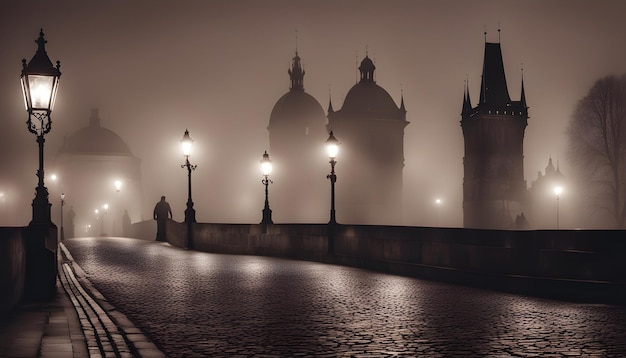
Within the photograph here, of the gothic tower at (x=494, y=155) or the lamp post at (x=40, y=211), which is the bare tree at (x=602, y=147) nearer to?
the gothic tower at (x=494, y=155)

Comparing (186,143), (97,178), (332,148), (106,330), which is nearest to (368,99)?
(97,178)

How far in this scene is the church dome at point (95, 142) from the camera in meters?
159

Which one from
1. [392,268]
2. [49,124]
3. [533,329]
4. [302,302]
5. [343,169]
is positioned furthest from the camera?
[343,169]

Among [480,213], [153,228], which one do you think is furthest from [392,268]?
[480,213]

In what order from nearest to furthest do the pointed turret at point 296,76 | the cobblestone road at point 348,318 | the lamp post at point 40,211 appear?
the cobblestone road at point 348,318, the lamp post at point 40,211, the pointed turret at point 296,76

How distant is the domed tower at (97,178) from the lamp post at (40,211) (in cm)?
13424

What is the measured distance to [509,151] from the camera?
120m

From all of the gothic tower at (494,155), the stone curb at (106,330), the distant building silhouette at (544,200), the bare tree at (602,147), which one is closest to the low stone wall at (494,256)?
the stone curb at (106,330)

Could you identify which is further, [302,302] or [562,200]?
[562,200]

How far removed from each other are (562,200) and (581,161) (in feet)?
149

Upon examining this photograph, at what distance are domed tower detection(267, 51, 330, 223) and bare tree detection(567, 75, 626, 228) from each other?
90.6 meters

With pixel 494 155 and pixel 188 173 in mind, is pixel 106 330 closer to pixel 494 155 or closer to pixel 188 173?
pixel 188 173

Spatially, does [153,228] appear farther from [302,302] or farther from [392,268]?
[302,302]

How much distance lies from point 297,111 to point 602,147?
102m
